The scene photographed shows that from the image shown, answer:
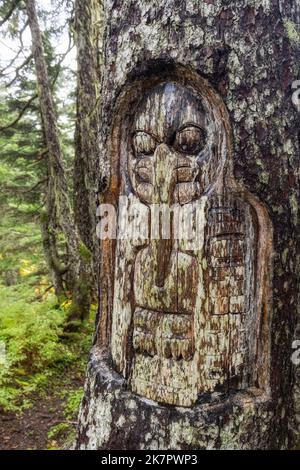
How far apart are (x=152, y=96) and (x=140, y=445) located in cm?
190

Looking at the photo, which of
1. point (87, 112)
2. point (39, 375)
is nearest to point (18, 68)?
point (87, 112)

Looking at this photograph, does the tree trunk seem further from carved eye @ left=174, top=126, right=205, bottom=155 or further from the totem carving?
carved eye @ left=174, top=126, right=205, bottom=155

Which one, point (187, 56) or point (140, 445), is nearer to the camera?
point (187, 56)

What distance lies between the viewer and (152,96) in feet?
7.12

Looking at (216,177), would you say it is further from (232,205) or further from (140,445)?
(140,445)

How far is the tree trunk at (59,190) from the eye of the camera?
6.31 metres

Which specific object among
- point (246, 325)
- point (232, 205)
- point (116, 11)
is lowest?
point (246, 325)

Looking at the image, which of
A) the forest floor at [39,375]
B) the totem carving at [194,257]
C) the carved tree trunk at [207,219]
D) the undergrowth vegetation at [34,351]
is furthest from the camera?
the undergrowth vegetation at [34,351]

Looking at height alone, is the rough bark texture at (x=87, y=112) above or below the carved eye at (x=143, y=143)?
above

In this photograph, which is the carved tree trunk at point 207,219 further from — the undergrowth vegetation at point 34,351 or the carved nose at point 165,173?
the undergrowth vegetation at point 34,351

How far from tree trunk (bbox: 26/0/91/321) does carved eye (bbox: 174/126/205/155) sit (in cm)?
455

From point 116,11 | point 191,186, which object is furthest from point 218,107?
point 116,11

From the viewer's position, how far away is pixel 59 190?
261 inches

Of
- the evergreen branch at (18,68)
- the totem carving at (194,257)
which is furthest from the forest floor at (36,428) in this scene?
the evergreen branch at (18,68)
